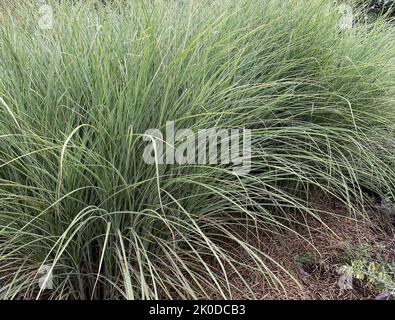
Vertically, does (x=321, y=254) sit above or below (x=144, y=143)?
below

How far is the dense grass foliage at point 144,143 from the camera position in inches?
51.6

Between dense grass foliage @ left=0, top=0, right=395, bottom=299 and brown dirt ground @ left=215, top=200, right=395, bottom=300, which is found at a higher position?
dense grass foliage @ left=0, top=0, right=395, bottom=299

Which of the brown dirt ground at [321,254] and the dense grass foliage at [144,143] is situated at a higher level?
the dense grass foliage at [144,143]

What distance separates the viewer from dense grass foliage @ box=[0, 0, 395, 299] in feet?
4.30

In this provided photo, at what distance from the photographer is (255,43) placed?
1.94 metres

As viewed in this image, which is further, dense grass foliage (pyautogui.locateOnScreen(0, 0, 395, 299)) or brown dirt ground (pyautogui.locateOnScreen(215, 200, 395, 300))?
brown dirt ground (pyautogui.locateOnScreen(215, 200, 395, 300))

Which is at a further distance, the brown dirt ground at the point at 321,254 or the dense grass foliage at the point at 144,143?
the brown dirt ground at the point at 321,254

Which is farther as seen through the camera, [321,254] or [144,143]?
[321,254]

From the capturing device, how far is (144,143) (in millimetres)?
1400

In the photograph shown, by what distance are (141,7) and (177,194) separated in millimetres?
921

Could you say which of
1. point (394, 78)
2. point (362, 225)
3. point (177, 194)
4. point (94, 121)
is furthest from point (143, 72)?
point (394, 78)
